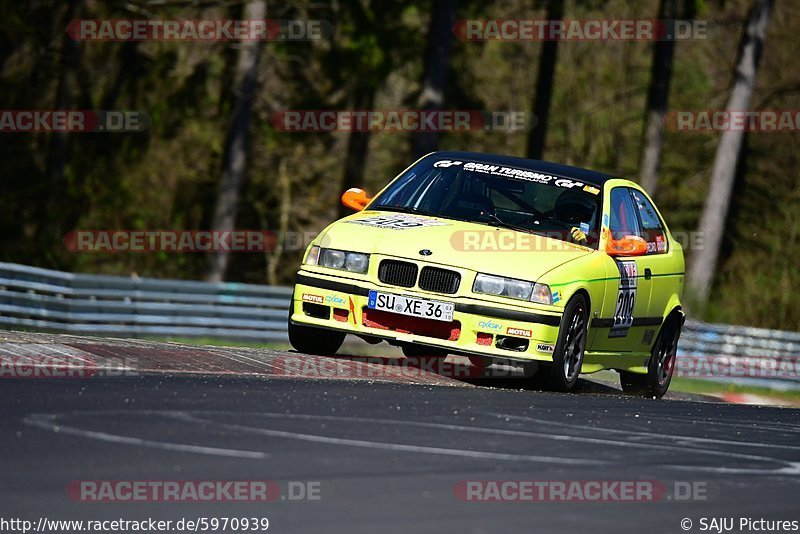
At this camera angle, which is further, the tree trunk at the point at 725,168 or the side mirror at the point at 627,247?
the tree trunk at the point at 725,168

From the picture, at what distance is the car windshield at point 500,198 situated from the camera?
11.4m

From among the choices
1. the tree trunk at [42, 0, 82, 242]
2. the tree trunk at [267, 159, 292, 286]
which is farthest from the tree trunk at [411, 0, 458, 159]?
the tree trunk at [267, 159, 292, 286]

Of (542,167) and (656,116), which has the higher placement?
(656,116)

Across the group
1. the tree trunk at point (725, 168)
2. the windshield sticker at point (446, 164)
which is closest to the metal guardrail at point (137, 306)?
the tree trunk at point (725, 168)

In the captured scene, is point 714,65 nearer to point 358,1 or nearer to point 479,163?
point 358,1

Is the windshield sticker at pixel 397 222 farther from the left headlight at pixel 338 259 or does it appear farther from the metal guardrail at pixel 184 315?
the metal guardrail at pixel 184 315

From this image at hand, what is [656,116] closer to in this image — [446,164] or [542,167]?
[542,167]

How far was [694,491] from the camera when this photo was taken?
648 cm

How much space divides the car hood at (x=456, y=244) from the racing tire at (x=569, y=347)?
35 centimetres

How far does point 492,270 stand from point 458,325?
1.48 ft

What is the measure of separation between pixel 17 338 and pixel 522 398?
151 inches

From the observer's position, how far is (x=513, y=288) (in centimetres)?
1040

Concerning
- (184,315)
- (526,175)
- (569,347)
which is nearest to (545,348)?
(569,347)

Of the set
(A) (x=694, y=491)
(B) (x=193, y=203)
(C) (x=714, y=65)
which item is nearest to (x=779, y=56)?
(C) (x=714, y=65)
